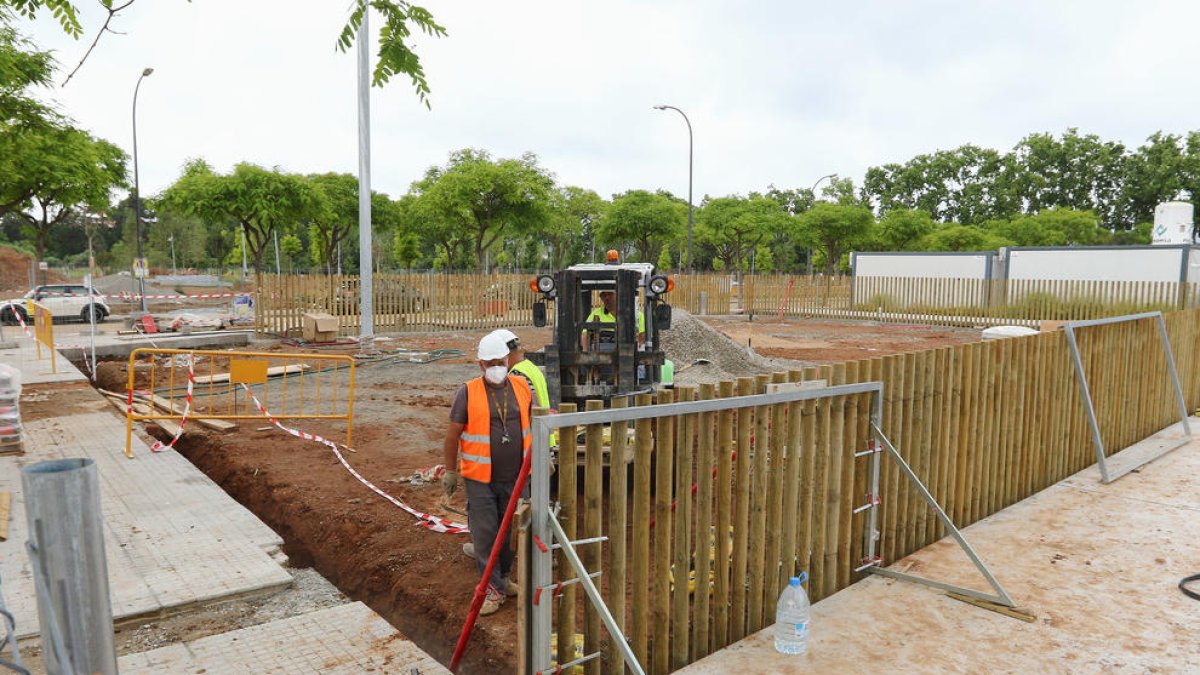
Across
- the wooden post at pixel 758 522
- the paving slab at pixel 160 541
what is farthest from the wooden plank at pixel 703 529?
the paving slab at pixel 160 541

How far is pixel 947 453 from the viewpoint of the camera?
5.47 m

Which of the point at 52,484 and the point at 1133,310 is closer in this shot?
the point at 52,484

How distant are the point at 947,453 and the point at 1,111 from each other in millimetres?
11308

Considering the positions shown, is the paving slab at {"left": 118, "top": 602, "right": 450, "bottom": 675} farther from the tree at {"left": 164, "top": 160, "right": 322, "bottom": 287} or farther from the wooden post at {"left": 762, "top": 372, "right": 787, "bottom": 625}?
the tree at {"left": 164, "top": 160, "right": 322, "bottom": 287}

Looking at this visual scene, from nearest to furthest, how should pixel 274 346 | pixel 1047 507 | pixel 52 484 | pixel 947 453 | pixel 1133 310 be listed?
pixel 52 484 < pixel 947 453 < pixel 1047 507 < pixel 274 346 < pixel 1133 310

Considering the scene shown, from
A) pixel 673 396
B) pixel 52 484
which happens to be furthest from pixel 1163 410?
pixel 52 484

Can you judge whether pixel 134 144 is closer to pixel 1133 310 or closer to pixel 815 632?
pixel 815 632

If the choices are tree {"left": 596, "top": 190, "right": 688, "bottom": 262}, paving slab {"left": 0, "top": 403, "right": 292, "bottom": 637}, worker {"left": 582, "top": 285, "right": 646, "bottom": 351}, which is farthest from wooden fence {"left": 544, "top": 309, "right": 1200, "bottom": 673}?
tree {"left": 596, "top": 190, "right": 688, "bottom": 262}

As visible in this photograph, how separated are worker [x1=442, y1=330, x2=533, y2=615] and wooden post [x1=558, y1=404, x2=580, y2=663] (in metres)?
1.15

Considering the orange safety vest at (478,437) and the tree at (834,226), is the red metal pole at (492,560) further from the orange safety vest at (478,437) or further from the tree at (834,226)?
the tree at (834,226)

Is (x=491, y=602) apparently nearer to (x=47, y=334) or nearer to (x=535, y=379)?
(x=535, y=379)

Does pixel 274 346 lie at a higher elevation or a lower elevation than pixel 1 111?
lower

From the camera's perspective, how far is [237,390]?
12406 millimetres

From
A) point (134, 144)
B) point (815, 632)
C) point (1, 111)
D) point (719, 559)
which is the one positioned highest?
point (134, 144)
